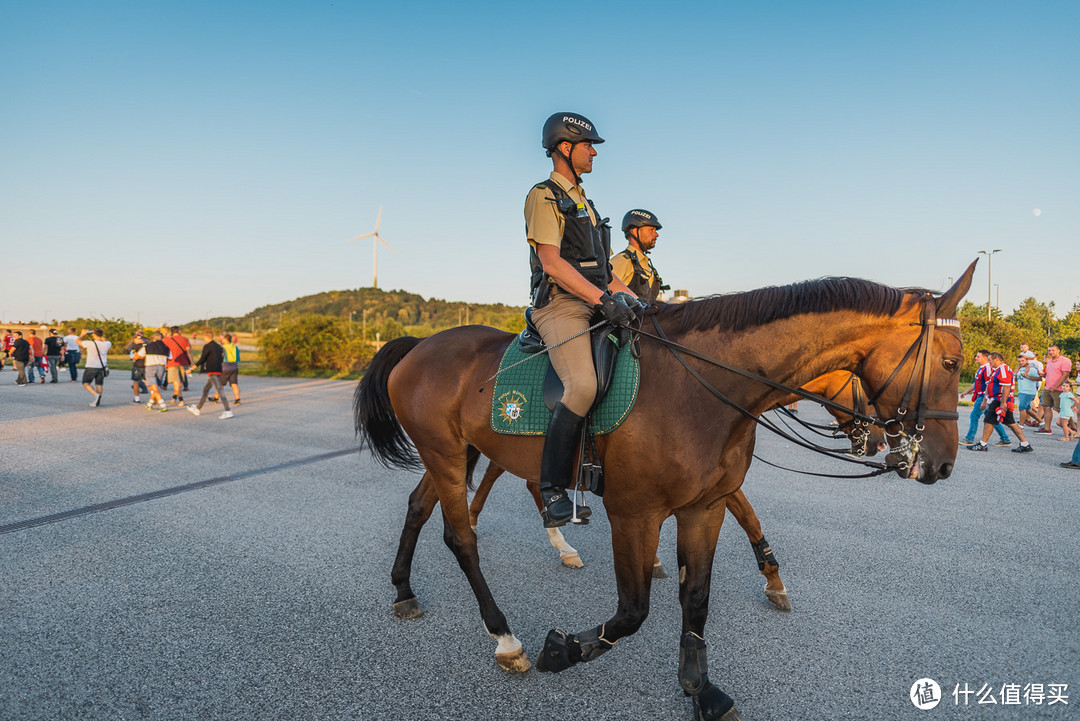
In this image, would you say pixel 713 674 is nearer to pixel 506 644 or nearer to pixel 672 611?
pixel 672 611

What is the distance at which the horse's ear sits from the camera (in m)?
2.51

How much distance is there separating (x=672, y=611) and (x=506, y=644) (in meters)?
1.28

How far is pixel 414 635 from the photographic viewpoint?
11.7 ft

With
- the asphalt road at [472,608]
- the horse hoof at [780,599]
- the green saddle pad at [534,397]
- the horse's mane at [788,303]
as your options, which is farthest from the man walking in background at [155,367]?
the horse's mane at [788,303]

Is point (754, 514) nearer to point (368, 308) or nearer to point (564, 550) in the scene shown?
point (564, 550)

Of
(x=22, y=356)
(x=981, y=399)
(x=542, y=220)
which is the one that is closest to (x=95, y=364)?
(x=22, y=356)

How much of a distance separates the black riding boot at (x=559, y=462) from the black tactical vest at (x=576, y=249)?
0.75 m

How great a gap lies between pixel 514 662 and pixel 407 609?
3.21ft

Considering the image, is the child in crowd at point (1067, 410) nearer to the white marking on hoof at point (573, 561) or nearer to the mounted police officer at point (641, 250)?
the mounted police officer at point (641, 250)

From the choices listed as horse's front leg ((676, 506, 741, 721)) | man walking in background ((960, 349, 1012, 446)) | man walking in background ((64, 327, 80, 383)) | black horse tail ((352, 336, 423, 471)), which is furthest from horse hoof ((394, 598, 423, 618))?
man walking in background ((64, 327, 80, 383))

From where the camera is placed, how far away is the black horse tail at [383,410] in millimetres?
4664

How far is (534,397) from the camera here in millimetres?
3236

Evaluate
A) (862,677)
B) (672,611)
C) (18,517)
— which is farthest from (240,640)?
(18,517)

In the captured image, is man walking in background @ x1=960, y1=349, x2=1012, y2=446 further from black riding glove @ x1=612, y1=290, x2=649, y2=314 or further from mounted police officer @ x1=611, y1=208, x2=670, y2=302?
black riding glove @ x1=612, y1=290, x2=649, y2=314
